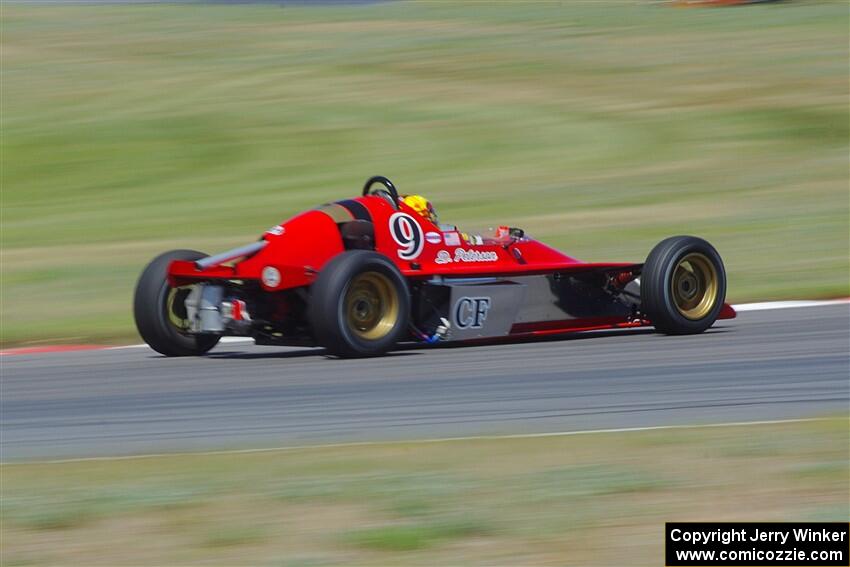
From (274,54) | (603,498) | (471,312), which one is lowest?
(603,498)

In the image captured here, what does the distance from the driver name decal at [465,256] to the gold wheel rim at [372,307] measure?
81cm

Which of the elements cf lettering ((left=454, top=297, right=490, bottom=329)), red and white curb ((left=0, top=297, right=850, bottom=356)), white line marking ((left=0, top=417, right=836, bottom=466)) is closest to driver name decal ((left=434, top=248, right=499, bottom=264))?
cf lettering ((left=454, top=297, right=490, bottom=329))

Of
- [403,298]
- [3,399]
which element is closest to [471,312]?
[403,298]

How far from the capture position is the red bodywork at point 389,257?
→ 9.89m

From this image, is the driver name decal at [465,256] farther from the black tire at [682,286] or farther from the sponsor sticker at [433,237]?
the black tire at [682,286]

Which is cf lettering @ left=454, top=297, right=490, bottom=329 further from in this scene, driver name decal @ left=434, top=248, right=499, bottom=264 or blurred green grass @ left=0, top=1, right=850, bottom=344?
blurred green grass @ left=0, top=1, right=850, bottom=344

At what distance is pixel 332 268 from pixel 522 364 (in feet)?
4.73

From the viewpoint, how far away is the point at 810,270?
14.9m

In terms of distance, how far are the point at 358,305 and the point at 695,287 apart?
298 centimetres

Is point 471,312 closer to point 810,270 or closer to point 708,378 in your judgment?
point 708,378

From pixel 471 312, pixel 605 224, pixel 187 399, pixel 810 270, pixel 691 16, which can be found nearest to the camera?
pixel 187 399

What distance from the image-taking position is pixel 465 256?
1054cm

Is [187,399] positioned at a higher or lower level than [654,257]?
lower

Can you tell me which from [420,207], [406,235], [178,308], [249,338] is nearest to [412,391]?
[406,235]
